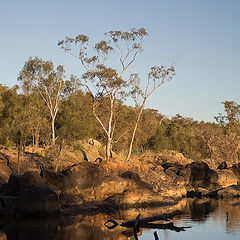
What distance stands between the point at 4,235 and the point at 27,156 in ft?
76.0

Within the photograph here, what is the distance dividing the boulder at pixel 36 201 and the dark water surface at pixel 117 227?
4.78 feet

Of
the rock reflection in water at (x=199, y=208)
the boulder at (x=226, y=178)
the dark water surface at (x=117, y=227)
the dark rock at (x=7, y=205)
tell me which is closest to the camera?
the dark water surface at (x=117, y=227)

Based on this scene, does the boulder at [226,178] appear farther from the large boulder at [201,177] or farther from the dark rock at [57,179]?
the dark rock at [57,179]

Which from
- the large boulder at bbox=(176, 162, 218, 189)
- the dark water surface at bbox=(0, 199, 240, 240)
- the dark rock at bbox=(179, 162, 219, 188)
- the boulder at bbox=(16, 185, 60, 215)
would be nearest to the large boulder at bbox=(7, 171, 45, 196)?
the boulder at bbox=(16, 185, 60, 215)

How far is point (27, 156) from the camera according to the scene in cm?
4831

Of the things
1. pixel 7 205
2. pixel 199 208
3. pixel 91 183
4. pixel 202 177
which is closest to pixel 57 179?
pixel 91 183

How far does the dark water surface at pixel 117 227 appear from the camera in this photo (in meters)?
25.9

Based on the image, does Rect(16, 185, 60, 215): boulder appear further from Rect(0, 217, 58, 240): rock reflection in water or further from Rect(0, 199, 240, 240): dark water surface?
Rect(0, 199, 240, 240): dark water surface

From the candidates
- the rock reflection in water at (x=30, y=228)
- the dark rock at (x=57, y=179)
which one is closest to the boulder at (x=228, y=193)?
the dark rock at (x=57, y=179)

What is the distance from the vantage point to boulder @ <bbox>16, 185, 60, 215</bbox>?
3316 cm

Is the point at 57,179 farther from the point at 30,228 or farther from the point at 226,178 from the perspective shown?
the point at 226,178

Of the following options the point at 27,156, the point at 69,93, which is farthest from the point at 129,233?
the point at 69,93

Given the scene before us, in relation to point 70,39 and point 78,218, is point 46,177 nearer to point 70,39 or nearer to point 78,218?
point 78,218

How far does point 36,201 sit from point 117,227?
754 centimetres
